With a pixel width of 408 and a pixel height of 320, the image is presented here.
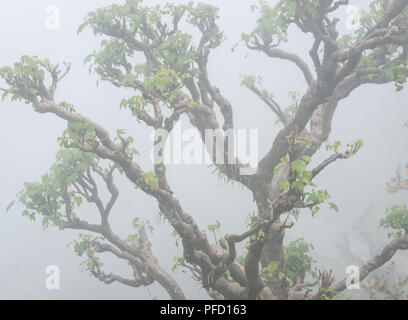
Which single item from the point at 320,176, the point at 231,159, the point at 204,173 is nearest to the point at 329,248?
the point at 320,176

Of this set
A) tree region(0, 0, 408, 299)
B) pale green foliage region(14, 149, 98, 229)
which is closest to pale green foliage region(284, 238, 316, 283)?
tree region(0, 0, 408, 299)

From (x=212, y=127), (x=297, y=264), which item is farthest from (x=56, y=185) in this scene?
(x=297, y=264)

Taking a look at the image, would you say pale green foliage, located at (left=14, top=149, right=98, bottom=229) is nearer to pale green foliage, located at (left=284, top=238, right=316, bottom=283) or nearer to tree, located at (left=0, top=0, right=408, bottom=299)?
tree, located at (left=0, top=0, right=408, bottom=299)

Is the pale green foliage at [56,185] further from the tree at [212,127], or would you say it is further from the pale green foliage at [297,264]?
the pale green foliage at [297,264]

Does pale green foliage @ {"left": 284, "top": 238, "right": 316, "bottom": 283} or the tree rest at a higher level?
the tree

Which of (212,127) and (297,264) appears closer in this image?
(297,264)

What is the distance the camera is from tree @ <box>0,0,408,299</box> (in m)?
6.38

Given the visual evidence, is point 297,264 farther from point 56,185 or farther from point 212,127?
point 56,185

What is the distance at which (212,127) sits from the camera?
29.6ft

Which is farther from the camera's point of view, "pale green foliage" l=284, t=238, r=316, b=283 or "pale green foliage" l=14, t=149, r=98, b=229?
"pale green foliage" l=14, t=149, r=98, b=229

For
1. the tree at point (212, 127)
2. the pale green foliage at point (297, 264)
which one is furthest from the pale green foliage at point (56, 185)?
the pale green foliage at point (297, 264)

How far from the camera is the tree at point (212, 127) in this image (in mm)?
6383

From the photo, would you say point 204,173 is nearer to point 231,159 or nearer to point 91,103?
point 91,103

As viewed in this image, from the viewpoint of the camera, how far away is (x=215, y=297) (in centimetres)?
673
